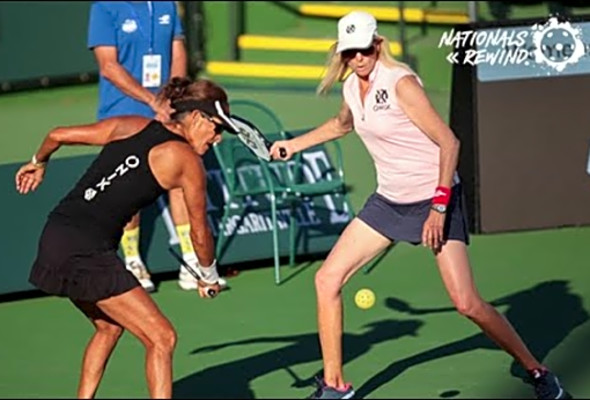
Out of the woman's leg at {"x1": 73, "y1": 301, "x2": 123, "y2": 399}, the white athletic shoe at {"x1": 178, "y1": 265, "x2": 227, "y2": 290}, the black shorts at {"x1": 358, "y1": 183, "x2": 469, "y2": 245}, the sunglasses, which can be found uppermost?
the sunglasses

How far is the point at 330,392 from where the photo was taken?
313 inches

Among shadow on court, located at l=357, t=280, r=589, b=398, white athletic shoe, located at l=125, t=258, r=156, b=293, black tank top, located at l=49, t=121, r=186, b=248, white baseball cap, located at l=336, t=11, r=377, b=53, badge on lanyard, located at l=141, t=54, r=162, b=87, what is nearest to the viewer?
black tank top, located at l=49, t=121, r=186, b=248

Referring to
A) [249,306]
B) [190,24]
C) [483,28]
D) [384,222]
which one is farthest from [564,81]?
[190,24]

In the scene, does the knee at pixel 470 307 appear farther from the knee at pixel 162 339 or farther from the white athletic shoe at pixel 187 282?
the white athletic shoe at pixel 187 282

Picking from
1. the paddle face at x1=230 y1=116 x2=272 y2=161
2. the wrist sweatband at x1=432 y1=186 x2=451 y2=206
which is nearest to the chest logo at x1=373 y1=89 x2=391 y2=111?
the wrist sweatband at x1=432 y1=186 x2=451 y2=206

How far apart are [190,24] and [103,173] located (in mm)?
10142

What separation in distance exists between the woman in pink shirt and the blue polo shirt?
120 inches

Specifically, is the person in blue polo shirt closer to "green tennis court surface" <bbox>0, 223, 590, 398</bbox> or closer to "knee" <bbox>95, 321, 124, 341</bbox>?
"green tennis court surface" <bbox>0, 223, 590, 398</bbox>

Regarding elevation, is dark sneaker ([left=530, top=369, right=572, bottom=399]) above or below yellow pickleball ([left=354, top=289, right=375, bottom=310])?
above

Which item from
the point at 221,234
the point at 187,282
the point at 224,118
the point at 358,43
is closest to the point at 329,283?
the point at 224,118

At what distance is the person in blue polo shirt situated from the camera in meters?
10.6

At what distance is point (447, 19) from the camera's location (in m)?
16.4

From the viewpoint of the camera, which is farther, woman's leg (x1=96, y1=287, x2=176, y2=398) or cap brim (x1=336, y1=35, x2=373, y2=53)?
cap brim (x1=336, y1=35, x2=373, y2=53)

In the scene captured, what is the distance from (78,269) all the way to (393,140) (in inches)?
64.9
